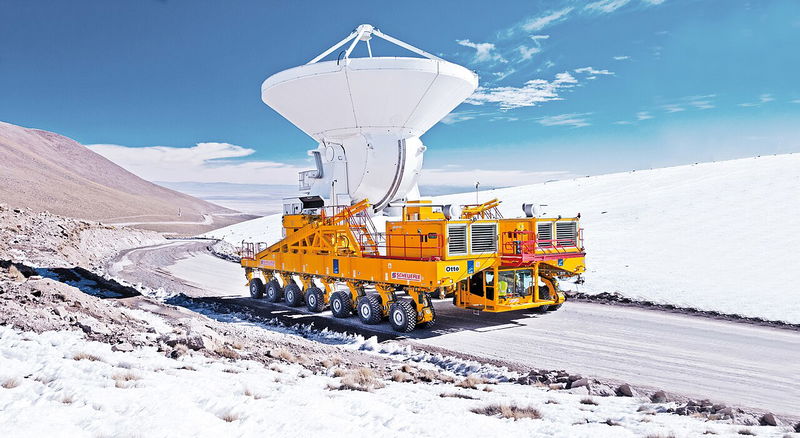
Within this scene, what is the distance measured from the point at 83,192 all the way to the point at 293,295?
130701 millimetres

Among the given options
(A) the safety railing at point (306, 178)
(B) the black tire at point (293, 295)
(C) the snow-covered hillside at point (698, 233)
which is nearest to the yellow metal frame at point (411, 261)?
(B) the black tire at point (293, 295)

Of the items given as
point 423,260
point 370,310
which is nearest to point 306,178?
point 370,310

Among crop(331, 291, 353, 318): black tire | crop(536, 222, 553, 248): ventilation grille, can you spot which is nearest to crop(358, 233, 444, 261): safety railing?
crop(331, 291, 353, 318): black tire

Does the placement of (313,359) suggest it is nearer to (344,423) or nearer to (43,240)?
(344,423)

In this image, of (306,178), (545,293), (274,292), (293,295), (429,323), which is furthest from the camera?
(274,292)

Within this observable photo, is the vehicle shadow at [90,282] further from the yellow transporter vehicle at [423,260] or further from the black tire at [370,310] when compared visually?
the black tire at [370,310]

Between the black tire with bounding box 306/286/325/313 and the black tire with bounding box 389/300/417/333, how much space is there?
10.9 ft

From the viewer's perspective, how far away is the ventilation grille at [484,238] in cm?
1362

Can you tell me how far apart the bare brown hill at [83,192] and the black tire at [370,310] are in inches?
3645

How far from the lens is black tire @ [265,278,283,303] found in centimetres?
1848

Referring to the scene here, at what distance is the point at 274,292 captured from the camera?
60.7 feet

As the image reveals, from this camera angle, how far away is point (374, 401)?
668 cm

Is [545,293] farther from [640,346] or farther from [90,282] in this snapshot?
[90,282]

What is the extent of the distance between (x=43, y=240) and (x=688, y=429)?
35.9 m
